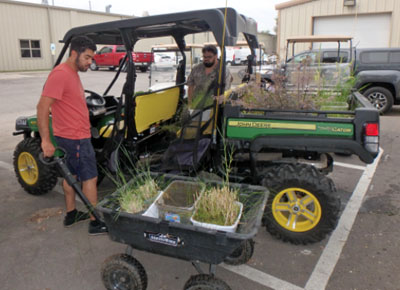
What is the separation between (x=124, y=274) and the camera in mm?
2551

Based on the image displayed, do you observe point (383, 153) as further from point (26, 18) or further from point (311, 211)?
point (26, 18)

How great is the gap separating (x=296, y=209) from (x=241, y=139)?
818 millimetres

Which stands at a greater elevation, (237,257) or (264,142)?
(264,142)

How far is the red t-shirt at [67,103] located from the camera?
3.21m

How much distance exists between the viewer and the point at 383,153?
248 inches

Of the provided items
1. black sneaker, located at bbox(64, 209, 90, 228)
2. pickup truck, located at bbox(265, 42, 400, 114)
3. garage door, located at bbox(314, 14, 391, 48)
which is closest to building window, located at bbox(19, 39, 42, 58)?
garage door, located at bbox(314, 14, 391, 48)

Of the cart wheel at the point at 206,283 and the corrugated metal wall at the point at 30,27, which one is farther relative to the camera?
the corrugated metal wall at the point at 30,27

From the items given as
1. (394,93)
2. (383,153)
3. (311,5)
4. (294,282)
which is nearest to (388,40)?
(311,5)

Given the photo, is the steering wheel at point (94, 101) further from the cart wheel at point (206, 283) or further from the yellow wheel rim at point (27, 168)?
the cart wheel at point (206, 283)

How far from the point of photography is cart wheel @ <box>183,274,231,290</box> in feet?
7.58

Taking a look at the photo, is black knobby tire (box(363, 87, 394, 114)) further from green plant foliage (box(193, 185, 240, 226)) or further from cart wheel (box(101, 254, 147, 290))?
cart wheel (box(101, 254, 147, 290))

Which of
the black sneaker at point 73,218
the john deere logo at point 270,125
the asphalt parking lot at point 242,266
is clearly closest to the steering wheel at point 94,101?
the asphalt parking lot at point 242,266

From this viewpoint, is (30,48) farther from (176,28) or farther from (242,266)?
(242,266)

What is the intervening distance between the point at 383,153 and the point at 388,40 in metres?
13.3
